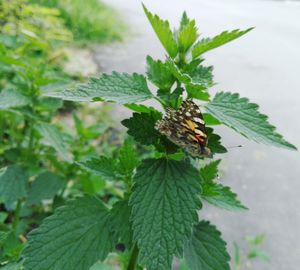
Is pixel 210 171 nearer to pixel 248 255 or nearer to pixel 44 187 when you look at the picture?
pixel 44 187

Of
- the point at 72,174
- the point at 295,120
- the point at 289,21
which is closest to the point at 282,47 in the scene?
the point at 289,21

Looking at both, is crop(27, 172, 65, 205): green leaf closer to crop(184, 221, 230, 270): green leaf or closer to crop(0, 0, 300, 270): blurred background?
crop(0, 0, 300, 270): blurred background

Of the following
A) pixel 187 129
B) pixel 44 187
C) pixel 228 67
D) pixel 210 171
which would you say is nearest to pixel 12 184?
pixel 44 187

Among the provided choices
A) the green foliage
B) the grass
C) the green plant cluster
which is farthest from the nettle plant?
the grass

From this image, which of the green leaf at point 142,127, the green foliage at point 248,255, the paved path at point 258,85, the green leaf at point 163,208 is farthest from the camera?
the paved path at point 258,85

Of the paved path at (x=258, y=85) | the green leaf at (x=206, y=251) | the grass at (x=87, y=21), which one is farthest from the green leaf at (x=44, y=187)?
the grass at (x=87, y=21)

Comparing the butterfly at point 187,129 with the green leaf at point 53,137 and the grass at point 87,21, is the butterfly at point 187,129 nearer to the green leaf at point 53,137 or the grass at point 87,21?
the green leaf at point 53,137

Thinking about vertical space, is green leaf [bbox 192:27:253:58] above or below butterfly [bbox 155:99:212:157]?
above
